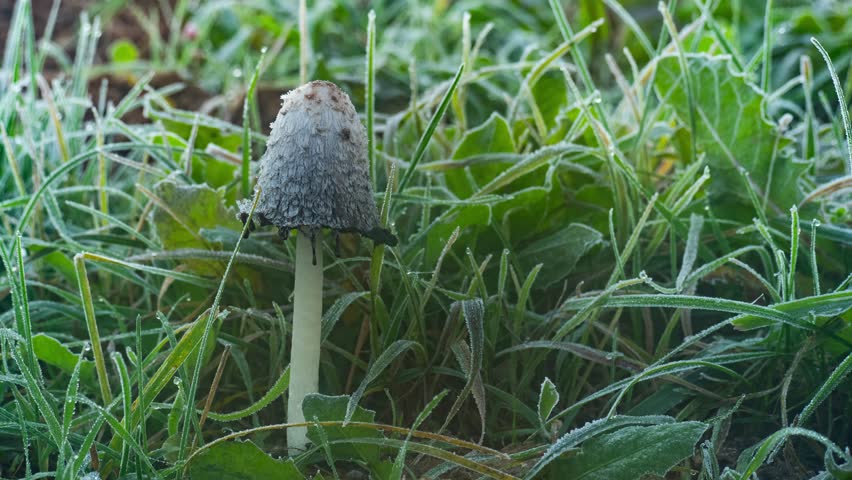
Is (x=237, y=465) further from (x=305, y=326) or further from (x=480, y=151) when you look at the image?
(x=480, y=151)

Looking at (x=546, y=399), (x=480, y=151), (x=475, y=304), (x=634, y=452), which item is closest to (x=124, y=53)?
(x=480, y=151)

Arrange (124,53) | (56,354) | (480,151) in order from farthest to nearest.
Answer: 1. (124,53)
2. (480,151)
3. (56,354)

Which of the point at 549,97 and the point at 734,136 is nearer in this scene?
the point at 734,136

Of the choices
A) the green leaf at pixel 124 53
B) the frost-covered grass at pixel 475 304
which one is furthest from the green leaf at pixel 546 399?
the green leaf at pixel 124 53

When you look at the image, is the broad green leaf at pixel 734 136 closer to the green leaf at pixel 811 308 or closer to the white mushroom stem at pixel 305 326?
the green leaf at pixel 811 308

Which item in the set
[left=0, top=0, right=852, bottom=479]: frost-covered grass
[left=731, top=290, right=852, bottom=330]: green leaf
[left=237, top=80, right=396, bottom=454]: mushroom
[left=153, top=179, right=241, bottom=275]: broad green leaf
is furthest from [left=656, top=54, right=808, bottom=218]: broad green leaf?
[left=153, top=179, right=241, bottom=275]: broad green leaf

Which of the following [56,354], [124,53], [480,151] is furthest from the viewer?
[124,53]

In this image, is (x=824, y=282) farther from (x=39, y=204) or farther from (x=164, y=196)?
(x=39, y=204)
